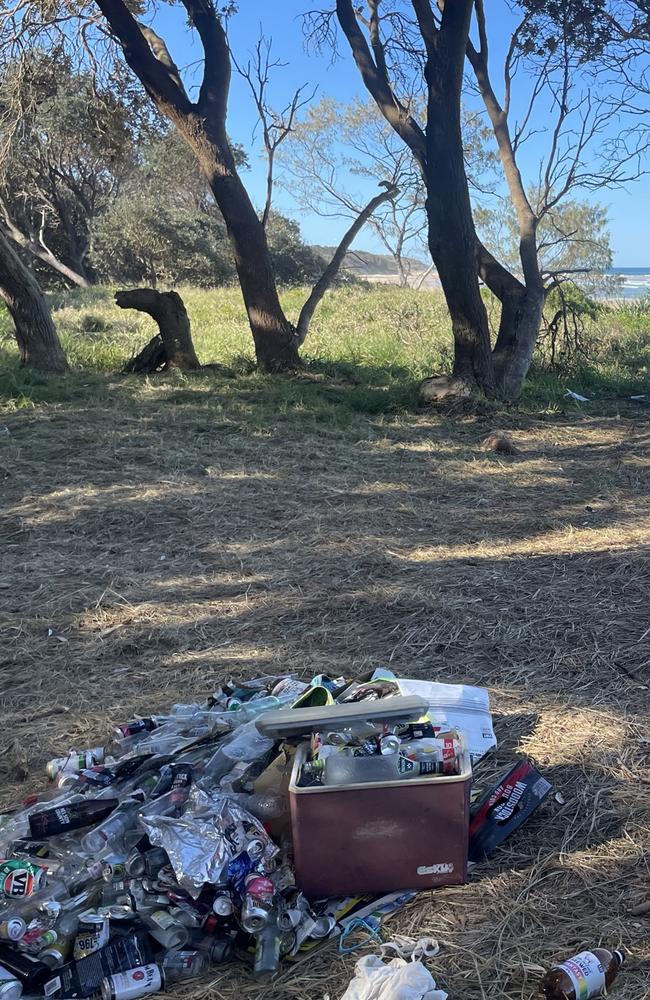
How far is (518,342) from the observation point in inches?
321

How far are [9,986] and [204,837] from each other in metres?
0.48

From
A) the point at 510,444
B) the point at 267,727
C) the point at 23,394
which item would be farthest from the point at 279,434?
the point at 267,727

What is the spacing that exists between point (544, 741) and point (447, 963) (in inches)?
35.9

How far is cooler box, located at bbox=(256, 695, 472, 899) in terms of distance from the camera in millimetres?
1877

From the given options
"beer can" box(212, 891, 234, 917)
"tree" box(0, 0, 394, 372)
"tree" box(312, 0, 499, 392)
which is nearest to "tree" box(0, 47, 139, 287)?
"tree" box(0, 0, 394, 372)

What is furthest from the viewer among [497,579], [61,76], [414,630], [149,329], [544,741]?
[149,329]

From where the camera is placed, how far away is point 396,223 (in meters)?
30.5

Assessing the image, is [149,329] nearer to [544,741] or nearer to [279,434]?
[279,434]

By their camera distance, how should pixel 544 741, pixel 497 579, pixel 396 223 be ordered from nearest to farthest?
1. pixel 544 741
2. pixel 497 579
3. pixel 396 223

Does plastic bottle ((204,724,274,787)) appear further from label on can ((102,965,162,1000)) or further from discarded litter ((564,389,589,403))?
discarded litter ((564,389,589,403))

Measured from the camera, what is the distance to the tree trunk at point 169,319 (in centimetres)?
871

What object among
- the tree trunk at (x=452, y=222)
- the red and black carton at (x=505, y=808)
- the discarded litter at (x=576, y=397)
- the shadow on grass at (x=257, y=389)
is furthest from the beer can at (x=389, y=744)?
the discarded litter at (x=576, y=397)

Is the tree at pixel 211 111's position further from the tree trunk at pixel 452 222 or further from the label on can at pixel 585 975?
the label on can at pixel 585 975

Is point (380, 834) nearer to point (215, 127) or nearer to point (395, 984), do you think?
point (395, 984)
